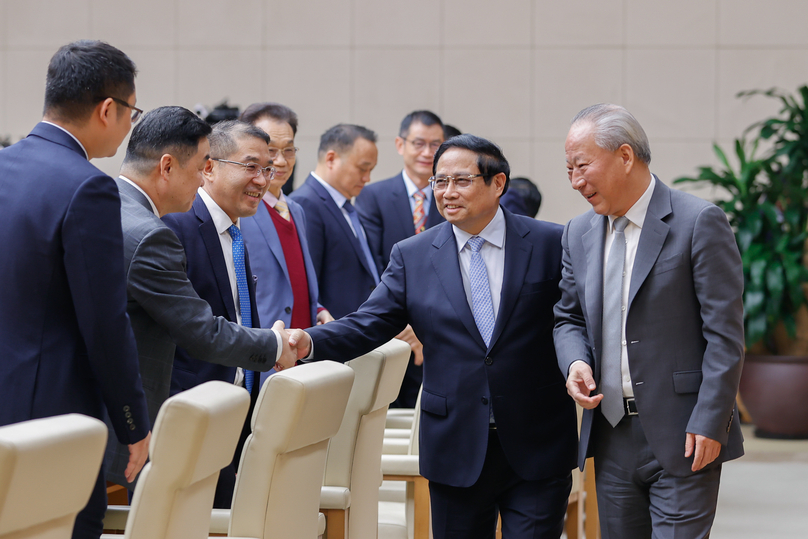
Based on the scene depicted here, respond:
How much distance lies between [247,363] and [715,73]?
559 cm

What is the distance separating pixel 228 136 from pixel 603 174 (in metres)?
1.20

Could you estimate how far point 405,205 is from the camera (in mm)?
4461

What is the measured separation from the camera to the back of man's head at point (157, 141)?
2.25 metres

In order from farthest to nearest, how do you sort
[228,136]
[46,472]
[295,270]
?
[295,270] < [228,136] < [46,472]

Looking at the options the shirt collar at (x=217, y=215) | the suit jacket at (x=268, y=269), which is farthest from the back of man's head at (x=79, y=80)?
the suit jacket at (x=268, y=269)

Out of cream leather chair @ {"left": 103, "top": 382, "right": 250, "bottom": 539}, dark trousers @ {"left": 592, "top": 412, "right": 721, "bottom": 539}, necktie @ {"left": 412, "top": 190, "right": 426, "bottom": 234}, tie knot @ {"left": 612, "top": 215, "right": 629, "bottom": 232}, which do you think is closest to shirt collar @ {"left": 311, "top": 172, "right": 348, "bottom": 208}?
necktie @ {"left": 412, "top": 190, "right": 426, "bottom": 234}

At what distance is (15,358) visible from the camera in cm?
178

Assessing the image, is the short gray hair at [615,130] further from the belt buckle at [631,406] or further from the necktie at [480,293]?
the belt buckle at [631,406]

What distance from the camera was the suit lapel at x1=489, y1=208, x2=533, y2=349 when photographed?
245cm

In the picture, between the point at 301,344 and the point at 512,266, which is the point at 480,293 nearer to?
the point at 512,266

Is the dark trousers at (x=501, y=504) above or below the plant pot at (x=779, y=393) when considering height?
above

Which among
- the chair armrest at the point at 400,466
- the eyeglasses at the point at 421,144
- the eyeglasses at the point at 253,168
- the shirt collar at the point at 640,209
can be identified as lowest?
the chair armrest at the point at 400,466

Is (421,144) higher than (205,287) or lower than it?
higher

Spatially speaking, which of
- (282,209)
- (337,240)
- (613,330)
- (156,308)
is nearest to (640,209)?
(613,330)
